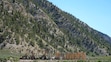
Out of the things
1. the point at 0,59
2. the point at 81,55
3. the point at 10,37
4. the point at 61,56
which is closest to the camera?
the point at 0,59

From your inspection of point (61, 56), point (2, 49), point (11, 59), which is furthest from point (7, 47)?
point (11, 59)

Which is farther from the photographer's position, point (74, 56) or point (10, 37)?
point (10, 37)

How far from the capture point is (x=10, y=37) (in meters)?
197

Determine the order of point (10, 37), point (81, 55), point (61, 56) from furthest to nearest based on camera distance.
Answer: point (10, 37), point (81, 55), point (61, 56)

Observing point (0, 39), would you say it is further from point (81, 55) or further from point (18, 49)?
point (81, 55)

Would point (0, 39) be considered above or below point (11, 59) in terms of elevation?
above

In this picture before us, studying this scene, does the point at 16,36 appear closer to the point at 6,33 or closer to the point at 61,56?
the point at 6,33

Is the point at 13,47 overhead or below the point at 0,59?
overhead

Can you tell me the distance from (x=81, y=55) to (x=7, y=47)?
46.8 meters

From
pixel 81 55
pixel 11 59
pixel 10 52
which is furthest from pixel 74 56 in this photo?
pixel 11 59

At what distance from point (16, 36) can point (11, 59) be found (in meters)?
88.1

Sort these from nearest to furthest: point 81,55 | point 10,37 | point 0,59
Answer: point 0,59, point 81,55, point 10,37

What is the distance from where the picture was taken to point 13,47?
196 metres

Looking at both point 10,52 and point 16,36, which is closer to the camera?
point 10,52
